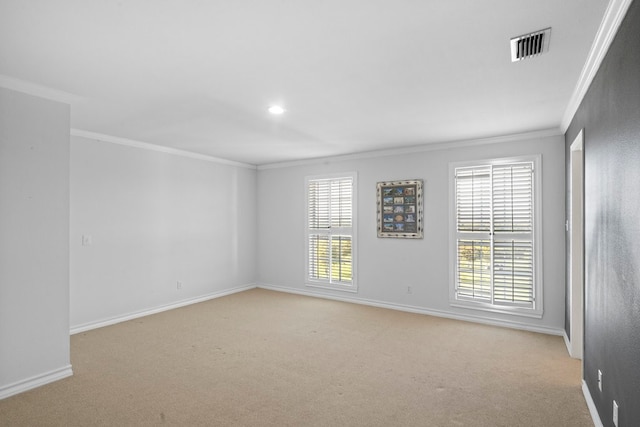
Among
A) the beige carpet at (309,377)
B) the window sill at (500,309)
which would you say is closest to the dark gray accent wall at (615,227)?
the beige carpet at (309,377)

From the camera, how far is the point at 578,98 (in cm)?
306

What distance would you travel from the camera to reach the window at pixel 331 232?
233 inches

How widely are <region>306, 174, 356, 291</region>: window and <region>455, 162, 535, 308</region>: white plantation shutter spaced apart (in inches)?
68.8

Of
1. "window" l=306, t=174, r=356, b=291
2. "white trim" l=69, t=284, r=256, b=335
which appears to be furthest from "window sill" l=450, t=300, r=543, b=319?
"white trim" l=69, t=284, r=256, b=335

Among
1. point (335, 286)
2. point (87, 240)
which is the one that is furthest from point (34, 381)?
point (335, 286)

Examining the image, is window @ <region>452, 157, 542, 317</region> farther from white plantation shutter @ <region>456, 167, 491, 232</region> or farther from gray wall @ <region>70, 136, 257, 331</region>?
gray wall @ <region>70, 136, 257, 331</region>

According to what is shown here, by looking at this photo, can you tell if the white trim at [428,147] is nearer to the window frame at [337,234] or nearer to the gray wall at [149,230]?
the window frame at [337,234]

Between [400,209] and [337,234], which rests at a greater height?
[400,209]

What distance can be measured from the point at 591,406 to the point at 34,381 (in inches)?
173

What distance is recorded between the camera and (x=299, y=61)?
8.02 feet

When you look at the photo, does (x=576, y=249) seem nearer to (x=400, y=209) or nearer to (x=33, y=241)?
(x=400, y=209)

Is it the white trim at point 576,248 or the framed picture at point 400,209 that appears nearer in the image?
the white trim at point 576,248

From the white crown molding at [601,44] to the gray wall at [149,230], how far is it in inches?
203

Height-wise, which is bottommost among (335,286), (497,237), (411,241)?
(335,286)
